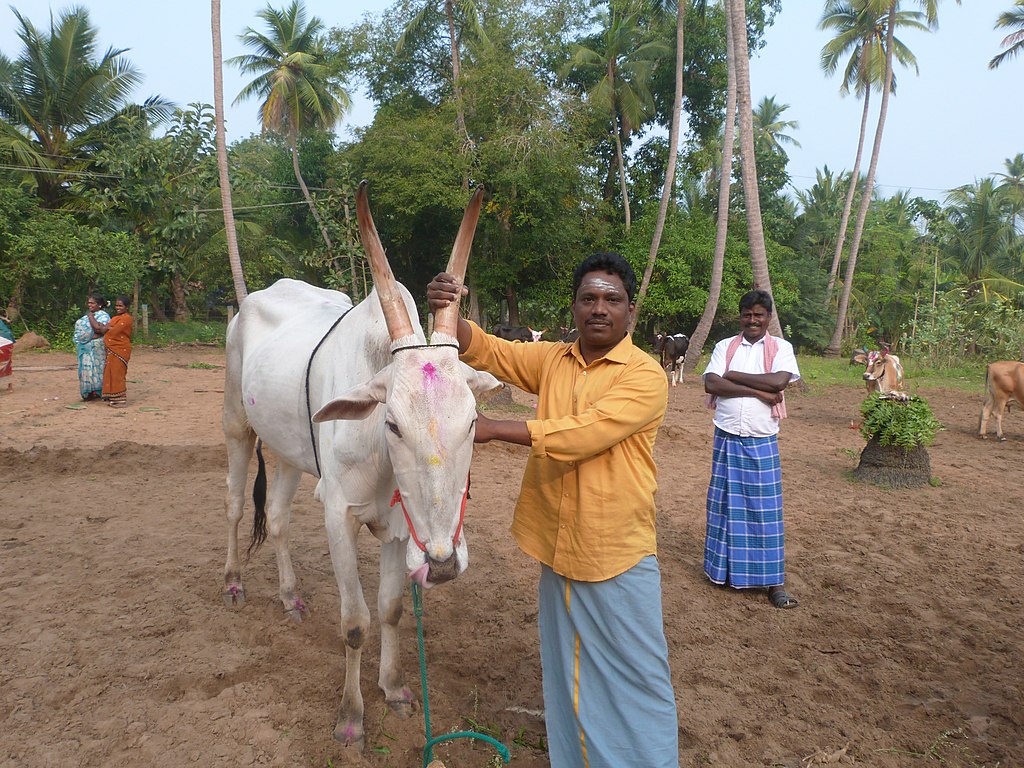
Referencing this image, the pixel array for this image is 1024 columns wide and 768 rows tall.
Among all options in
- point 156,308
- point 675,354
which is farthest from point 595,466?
point 156,308

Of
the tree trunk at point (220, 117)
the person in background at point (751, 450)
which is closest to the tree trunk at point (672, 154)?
the tree trunk at point (220, 117)

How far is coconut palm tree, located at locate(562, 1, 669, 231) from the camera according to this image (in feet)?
74.9

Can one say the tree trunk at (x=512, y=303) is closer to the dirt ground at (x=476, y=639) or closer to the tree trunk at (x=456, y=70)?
the tree trunk at (x=456, y=70)

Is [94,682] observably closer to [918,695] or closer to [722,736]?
[722,736]

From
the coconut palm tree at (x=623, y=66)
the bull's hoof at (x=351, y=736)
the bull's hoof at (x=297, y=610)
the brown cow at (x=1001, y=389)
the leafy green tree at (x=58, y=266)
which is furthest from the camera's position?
the coconut palm tree at (x=623, y=66)

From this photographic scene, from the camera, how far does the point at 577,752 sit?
239cm

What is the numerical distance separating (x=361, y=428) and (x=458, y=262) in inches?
31.8

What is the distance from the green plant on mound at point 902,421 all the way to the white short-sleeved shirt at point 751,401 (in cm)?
335

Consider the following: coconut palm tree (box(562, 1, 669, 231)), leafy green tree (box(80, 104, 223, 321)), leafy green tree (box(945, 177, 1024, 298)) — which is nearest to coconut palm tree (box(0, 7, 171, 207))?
leafy green tree (box(80, 104, 223, 321))

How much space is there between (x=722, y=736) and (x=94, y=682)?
2.95 meters

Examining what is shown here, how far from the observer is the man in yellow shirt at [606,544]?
7.28 feet

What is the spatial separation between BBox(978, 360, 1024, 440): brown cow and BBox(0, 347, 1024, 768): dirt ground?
3.43m

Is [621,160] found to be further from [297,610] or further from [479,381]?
[479,381]

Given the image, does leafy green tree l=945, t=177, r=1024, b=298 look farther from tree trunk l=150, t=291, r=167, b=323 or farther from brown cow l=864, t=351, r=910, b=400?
tree trunk l=150, t=291, r=167, b=323
